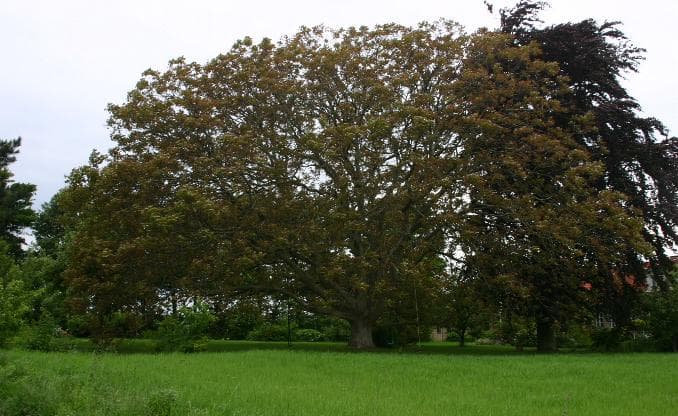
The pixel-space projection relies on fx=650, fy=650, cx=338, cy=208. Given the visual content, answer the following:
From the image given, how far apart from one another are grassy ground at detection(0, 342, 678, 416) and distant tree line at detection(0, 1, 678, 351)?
5.17 m

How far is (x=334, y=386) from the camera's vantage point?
12047 mm

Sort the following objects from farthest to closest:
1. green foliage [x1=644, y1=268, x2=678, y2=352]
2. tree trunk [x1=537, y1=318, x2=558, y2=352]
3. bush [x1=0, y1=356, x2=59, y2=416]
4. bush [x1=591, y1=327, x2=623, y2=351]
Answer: green foliage [x1=644, y1=268, x2=678, y2=352] < bush [x1=591, y1=327, x2=623, y2=351] < tree trunk [x1=537, y1=318, x2=558, y2=352] < bush [x1=0, y1=356, x2=59, y2=416]

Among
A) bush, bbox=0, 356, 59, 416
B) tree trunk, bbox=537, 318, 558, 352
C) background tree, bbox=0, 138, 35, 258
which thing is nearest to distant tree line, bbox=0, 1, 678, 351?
tree trunk, bbox=537, 318, 558, 352

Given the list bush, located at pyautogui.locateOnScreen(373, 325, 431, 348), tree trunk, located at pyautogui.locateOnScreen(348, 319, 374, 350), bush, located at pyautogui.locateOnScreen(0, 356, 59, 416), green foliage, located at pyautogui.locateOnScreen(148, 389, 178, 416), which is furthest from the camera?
bush, located at pyautogui.locateOnScreen(373, 325, 431, 348)

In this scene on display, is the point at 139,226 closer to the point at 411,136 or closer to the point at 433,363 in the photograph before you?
the point at 411,136

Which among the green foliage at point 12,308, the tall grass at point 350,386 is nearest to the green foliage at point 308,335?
the green foliage at point 12,308

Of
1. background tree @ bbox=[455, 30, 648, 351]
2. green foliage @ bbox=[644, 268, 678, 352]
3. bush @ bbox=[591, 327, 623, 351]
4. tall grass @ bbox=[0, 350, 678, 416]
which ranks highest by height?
background tree @ bbox=[455, 30, 648, 351]

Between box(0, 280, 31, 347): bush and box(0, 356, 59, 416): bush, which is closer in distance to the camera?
box(0, 356, 59, 416): bush

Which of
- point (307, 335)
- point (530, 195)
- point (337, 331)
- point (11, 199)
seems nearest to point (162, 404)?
point (530, 195)

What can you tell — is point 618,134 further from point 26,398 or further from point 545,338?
point 26,398

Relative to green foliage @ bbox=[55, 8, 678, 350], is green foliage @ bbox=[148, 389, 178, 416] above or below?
below

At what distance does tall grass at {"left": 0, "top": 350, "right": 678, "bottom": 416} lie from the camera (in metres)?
9.33

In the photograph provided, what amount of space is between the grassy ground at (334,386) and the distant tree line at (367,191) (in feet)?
17.0

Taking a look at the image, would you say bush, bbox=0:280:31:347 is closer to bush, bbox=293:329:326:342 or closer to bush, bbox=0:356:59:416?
bush, bbox=0:356:59:416
